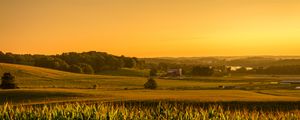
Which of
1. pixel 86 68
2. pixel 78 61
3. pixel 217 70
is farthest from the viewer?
pixel 217 70

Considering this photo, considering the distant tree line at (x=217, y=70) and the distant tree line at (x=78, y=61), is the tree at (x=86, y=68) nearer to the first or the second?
the distant tree line at (x=78, y=61)

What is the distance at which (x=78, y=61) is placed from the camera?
160 metres

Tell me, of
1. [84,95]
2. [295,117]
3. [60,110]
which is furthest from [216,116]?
[84,95]

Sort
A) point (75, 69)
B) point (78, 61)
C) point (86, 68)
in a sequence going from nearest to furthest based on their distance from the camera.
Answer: point (75, 69), point (86, 68), point (78, 61)

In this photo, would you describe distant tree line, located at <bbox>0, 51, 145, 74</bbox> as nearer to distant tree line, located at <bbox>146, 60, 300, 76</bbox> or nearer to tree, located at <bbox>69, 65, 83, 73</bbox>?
tree, located at <bbox>69, 65, 83, 73</bbox>

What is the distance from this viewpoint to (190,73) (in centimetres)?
14700

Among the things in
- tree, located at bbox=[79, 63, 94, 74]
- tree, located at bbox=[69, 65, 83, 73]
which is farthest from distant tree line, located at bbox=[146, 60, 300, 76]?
tree, located at bbox=[69, 65, 83, 73]

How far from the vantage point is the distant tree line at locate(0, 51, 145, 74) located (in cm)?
14825

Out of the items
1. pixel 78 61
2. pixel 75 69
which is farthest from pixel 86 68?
pixel 78 61

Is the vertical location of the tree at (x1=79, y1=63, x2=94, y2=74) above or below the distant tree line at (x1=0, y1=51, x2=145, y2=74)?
below

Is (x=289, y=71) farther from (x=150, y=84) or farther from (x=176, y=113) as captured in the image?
(x=176, y=113)

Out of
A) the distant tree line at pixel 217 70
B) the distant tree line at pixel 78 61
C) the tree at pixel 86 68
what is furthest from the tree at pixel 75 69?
the distant tree line at pixel 217 70

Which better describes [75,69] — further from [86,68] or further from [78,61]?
[78,61]

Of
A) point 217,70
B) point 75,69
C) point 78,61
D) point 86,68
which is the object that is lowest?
point 217,70
